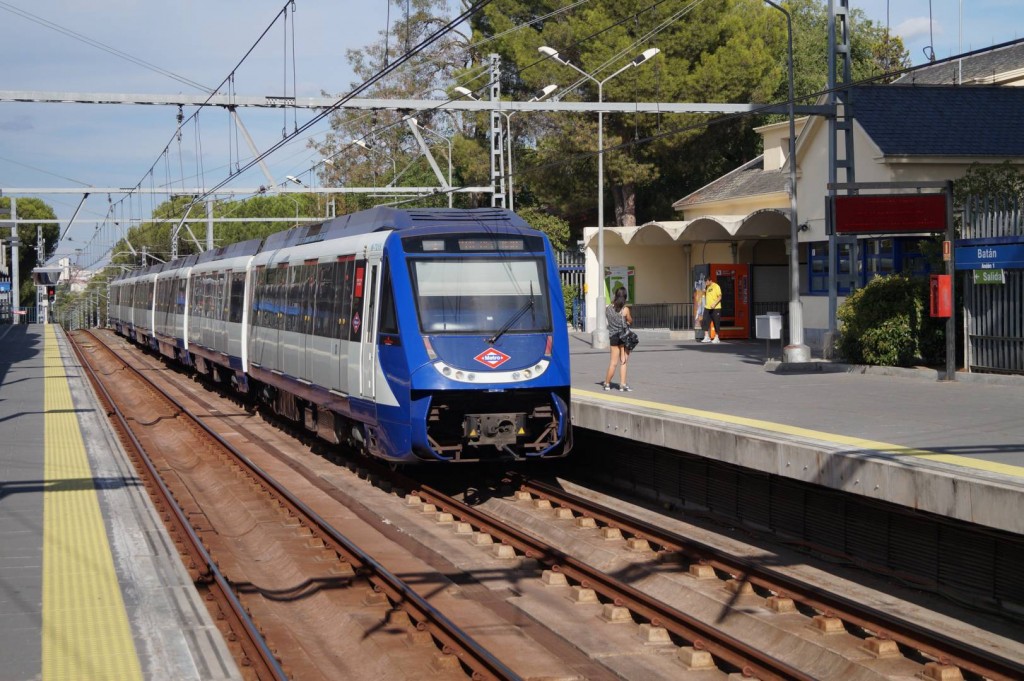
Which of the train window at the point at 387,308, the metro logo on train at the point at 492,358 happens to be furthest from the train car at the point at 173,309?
the metro logo on train at the point at 492,358

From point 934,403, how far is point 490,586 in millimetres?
7100

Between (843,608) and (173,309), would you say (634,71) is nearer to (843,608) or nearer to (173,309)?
(173,309)

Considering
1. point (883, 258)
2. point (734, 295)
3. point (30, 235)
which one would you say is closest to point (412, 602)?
point (883, 258)

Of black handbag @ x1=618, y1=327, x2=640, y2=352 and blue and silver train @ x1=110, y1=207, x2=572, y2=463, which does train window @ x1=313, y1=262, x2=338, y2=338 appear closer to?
blue and silver train @ x1=110, y1=207, x2=572, y2=463

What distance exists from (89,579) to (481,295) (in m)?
5.79

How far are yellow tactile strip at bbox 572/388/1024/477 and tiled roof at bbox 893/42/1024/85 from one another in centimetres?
4051

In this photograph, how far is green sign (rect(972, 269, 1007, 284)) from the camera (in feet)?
53.8

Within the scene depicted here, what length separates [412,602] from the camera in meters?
9.41

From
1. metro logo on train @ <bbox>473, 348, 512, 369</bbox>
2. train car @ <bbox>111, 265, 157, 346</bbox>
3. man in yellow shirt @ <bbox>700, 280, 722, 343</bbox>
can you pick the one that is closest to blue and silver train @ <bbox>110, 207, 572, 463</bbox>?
metro logo on train @ <bbox>473, 348, 512, 369</bbox>

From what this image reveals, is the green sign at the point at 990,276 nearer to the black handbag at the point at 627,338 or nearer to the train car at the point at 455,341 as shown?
the black handbag at the point at 627,338

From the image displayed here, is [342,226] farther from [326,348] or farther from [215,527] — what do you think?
[215,527]

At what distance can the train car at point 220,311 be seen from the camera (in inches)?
941

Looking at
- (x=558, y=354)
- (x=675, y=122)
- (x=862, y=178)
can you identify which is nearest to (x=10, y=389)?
(x=558, y=354)

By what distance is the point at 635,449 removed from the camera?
15742 millimetres
